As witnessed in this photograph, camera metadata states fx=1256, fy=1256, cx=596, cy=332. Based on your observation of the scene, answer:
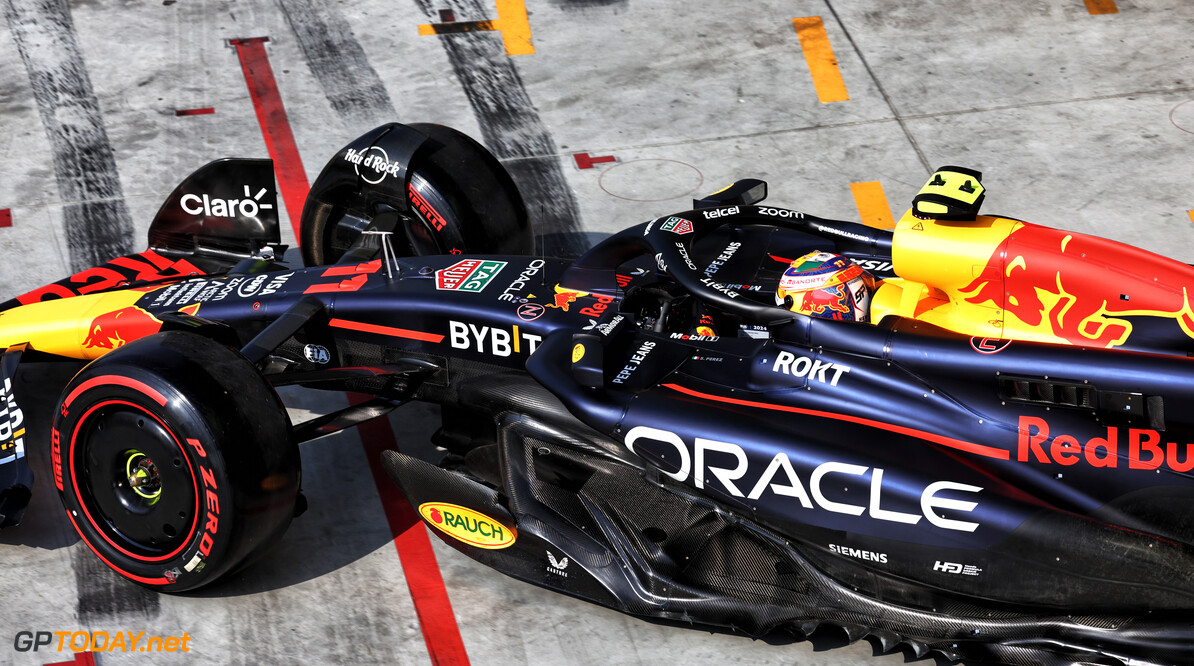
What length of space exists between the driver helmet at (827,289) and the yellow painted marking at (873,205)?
2745mm

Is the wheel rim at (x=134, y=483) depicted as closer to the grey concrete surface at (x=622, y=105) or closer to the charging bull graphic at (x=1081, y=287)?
the grey concrete surface at (x=622, y=105)

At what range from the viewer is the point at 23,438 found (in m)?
5.55

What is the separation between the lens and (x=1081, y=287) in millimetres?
5102

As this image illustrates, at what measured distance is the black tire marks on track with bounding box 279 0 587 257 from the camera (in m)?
8.47

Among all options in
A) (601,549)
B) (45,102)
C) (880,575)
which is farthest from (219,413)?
(45,102)

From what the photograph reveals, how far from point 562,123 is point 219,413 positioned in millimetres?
4847

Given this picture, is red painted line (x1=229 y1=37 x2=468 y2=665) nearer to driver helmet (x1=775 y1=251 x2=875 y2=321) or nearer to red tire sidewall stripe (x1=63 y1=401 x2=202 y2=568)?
red tire sidewall stripe (x1=63 y1=401 x2=202 y2=568)

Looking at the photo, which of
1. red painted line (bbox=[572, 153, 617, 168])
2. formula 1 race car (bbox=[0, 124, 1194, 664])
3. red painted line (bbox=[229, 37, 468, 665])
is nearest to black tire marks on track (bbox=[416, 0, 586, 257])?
red painted line (bbox=[572, 153, 617, 168])

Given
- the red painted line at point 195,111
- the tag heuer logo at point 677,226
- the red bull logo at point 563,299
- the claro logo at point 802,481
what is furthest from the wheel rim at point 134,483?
the red painted line at point 195,111

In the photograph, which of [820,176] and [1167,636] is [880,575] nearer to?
[1167,636]

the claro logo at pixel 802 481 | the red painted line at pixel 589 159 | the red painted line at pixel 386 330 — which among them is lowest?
the red painted line at pixel 589 159

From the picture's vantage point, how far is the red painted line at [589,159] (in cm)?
888

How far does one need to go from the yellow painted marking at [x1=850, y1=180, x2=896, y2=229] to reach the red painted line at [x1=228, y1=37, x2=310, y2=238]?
368cm

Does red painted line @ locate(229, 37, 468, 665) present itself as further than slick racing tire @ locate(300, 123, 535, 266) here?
No
